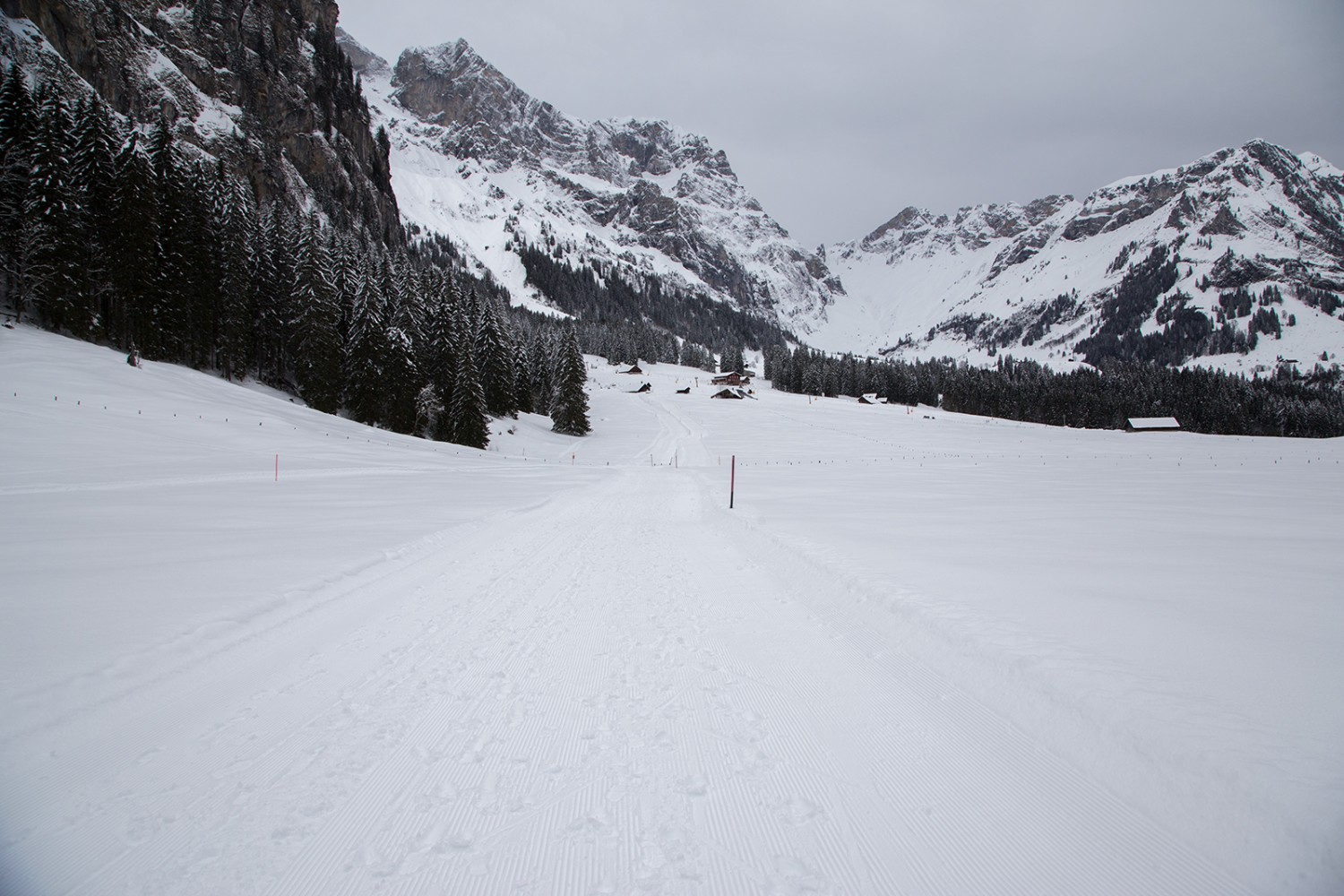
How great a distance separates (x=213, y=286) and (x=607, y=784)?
49565 mm

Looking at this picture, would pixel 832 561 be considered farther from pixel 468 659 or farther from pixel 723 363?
pixel 723 363

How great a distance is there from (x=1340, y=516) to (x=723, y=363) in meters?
136

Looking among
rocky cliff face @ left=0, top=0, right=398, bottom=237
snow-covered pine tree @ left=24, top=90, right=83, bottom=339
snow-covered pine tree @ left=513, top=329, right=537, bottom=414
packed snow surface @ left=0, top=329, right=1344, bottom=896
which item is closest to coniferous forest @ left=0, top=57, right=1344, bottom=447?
snow-covered pine tree @ left=24, top=90, right=83, bottom=339

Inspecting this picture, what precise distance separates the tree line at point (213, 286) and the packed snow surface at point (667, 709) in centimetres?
3021

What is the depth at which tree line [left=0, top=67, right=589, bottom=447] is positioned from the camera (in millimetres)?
30797

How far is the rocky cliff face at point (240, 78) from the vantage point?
6125 cm

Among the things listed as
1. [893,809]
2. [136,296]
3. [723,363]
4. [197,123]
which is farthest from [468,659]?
[723,363]

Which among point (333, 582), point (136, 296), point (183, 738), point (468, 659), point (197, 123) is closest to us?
point (183, 738)

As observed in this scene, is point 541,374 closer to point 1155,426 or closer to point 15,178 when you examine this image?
point 15,178

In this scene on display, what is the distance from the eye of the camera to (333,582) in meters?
7.38

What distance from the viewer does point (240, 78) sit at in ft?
291

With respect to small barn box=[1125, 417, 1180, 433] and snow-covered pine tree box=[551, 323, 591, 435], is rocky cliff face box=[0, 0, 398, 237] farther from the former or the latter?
small barn box=[1125, 417, 1180, 433]

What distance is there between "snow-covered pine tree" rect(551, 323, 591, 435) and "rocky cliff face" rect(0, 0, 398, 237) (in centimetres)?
4047

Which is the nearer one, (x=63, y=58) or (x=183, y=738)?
(x=183, y=738)
